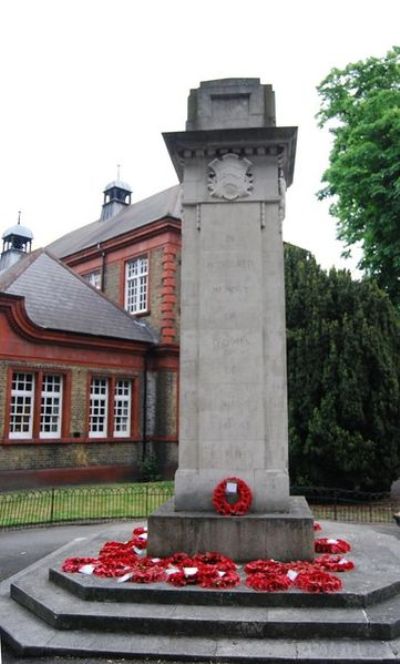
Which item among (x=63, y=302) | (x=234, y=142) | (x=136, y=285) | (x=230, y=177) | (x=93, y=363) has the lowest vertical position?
(x=93, y=363)

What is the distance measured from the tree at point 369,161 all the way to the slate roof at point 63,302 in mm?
9803

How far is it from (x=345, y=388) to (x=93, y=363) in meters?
10.4

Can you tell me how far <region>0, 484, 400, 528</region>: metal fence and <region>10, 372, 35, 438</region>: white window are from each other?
271 centimetres

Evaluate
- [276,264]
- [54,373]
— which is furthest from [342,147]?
[276,264]

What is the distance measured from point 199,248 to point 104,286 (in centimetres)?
2246

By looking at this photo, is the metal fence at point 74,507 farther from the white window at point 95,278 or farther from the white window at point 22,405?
the white window at point 95,278

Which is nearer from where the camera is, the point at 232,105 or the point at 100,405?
the point at 232,105

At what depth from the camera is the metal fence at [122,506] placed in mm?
13703

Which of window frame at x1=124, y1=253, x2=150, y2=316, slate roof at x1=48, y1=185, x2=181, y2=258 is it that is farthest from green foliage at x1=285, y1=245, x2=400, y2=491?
slate roof at x1=48, y1=185, x2=181, y2=258

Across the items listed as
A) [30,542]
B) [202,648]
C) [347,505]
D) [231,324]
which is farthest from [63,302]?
[202,648]

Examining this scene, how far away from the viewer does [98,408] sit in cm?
2284

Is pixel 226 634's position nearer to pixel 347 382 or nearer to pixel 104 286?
pixel 347 382

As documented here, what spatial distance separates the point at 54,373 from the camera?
21.0 meters

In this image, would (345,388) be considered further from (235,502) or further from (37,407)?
(37,407)
